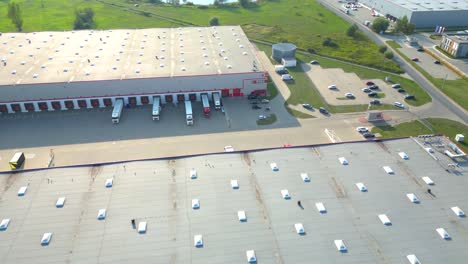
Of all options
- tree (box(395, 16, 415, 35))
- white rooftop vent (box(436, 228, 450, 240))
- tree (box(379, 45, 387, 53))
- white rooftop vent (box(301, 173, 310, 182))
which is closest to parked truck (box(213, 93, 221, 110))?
white rooftop vent (box(301, 173, 310, 182))

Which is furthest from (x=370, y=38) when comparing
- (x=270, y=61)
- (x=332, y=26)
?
(x=270, y=61)

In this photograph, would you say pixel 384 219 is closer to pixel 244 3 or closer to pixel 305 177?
pixel 305 177

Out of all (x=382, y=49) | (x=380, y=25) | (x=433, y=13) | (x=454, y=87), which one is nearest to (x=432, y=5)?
(x=433, y=13)

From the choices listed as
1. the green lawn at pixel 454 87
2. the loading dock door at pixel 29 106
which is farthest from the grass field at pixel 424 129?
the loading dock door at pixel 29 106

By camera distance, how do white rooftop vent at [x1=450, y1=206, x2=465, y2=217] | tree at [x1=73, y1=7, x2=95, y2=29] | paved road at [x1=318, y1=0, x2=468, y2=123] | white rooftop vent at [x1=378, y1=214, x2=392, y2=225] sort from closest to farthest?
white rooftop vent at [x1=378, y1=214, x2=392, y2=225], white rooftop vent at [x1=450, y1=206, x2=465, y2=217], paved road at [x1=318, y1=0, x2=468, y2=123], tree at [x1=73, y1=7, x2=95, y2=29]

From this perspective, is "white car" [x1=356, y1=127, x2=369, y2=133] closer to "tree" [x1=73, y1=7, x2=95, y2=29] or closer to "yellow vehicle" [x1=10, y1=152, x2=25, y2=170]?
"yellow vehicle" [x1=10, y1=152, x2=25, y2=170]

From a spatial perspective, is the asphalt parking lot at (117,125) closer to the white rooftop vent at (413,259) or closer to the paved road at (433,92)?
the paved road at (433,92)
